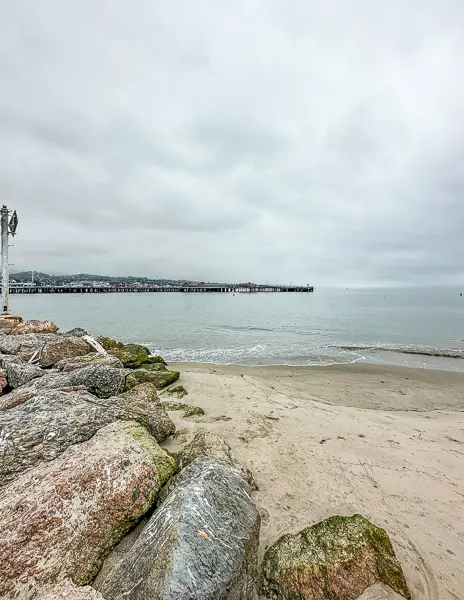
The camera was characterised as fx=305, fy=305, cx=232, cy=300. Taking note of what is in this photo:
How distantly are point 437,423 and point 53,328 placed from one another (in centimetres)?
1457

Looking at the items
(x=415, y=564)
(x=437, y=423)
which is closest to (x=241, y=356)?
(x=437, y=423)

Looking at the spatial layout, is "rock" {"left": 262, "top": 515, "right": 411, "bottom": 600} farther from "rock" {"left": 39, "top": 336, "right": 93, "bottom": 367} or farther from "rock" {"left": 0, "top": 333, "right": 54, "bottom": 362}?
"rock" {"left": 0, "top": 333, "right": 54, "bottom": 362}

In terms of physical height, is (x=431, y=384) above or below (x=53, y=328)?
below

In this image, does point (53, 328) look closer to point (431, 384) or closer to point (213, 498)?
point (213, 498)

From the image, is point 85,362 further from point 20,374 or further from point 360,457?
point 360,457

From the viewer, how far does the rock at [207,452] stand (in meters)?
3.75

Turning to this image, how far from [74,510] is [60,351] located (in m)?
7.38

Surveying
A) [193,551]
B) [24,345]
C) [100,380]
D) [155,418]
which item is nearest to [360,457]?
A: [155,418]

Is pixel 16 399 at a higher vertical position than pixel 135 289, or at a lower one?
higher

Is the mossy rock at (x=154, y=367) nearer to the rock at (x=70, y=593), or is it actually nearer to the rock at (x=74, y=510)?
the rock at (x=74, y=510)

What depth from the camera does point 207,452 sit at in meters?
3.87

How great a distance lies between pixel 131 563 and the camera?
7.88ft

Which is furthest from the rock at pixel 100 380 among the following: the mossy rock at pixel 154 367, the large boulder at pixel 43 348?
the large boulder at pixel 43 348

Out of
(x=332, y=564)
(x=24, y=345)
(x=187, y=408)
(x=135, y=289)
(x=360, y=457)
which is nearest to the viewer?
(x=332, y=564)
